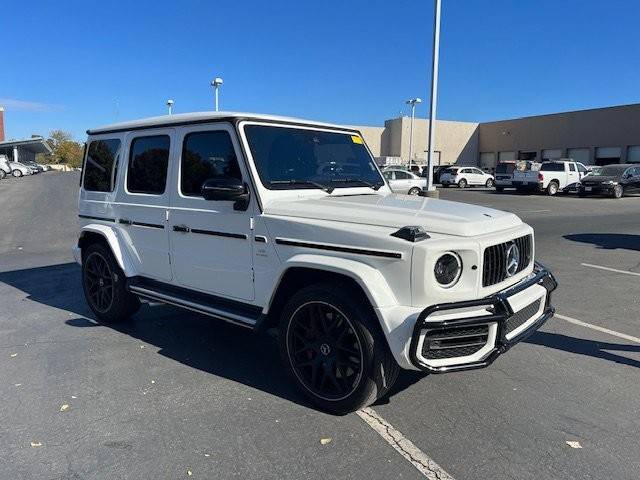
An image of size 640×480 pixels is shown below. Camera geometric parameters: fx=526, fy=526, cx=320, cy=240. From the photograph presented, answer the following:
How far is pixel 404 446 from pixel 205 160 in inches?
107

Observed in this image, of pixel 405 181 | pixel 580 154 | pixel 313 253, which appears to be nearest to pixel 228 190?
pixel 313 253

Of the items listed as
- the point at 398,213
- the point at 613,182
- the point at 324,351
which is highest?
the point at 613,182

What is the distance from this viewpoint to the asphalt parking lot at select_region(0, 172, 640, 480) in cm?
301

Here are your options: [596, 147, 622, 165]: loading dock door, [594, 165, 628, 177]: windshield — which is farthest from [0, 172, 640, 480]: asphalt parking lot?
[596, 147, 622, 165]: loading dock door

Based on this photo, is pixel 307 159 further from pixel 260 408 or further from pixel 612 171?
pixel 612 171

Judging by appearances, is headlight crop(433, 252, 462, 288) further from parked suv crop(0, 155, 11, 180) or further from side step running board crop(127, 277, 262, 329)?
parked suv crop(0, 155, 11, 180)

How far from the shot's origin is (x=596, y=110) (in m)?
47.3

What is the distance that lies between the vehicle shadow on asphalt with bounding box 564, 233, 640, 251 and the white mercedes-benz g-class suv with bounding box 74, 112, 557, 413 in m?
8.28

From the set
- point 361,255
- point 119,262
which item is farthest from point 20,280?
point 361,255

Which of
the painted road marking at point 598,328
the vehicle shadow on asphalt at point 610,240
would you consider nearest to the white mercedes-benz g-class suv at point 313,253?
the painted road marking at point 598,328

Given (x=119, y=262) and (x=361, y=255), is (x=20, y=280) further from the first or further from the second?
(x=361, y=255)

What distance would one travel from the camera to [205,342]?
505 cm

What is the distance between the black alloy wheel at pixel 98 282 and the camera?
217 inches

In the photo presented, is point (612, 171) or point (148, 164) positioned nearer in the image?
point (148, 164)
